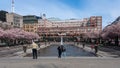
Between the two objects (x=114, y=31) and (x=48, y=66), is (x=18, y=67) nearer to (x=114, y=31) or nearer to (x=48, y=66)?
(x=48, y=66)

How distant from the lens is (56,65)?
2178 cm

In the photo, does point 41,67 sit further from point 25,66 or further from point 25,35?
point 25,35

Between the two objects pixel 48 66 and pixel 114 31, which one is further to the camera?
pixel 114 31

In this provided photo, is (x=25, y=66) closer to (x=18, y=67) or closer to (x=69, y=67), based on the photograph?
(x=18, y=67)

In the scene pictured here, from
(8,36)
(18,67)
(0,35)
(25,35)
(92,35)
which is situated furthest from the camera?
(92,35)

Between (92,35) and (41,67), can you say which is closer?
(41,67)

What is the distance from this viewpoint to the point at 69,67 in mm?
21312

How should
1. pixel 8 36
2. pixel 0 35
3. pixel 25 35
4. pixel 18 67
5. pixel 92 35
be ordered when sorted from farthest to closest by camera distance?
pixel 92 35 < pixel 25 35 < pixel 8 36 < pixel 0 35 < pixel 18 67

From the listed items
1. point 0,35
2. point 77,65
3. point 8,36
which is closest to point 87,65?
point 77,65

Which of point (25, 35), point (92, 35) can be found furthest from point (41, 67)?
point (92, 35)

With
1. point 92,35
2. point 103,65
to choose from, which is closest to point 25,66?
point 103,65

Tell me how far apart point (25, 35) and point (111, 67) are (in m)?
141

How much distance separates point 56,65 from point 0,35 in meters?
85.8

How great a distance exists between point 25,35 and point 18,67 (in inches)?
5543
